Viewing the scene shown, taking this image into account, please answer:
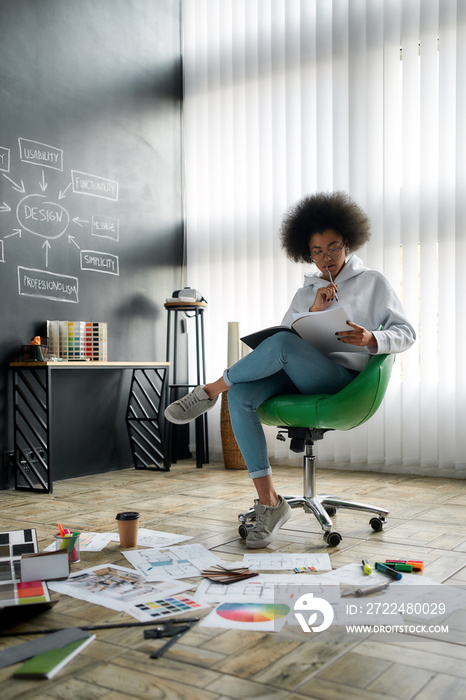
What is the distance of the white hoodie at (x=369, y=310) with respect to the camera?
82.2 inches

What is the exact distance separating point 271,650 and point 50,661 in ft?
1.34

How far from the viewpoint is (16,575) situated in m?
1.67

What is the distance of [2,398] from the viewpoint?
10.4 feet

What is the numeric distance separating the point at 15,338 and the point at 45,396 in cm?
33

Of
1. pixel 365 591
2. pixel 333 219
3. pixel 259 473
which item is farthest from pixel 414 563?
pixel 333 219

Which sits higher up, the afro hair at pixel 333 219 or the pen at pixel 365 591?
the afro hair at pixel 333 219

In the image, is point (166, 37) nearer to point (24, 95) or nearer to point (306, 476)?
point (24, 95)

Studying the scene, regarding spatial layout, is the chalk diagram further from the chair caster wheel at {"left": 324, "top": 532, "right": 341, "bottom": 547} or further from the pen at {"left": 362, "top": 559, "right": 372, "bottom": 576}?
the pen at {"left": 362, "top": 559, "right": 372, "bottom": 576}

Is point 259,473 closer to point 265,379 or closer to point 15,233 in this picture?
point 265,379

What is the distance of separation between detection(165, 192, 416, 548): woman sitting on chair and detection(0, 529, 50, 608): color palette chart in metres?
0.61

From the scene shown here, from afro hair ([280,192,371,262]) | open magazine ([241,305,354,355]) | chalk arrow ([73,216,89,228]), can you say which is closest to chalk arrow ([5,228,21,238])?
chalk arrow ([73,216,89,228])

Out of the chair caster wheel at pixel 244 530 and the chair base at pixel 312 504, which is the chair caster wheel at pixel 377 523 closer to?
the chair base at pixel 312 504

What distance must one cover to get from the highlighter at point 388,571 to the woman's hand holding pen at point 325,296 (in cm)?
96

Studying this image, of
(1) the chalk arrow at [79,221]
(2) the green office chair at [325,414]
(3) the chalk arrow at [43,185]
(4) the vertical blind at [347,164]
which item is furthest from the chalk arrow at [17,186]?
(2) the green office chair at [325,414]
